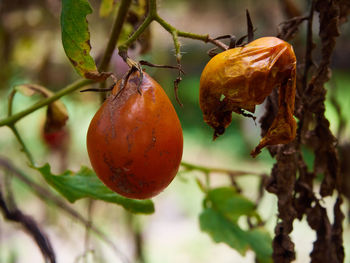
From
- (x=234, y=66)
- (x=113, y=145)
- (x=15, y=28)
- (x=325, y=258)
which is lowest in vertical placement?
(x=325, y=258)

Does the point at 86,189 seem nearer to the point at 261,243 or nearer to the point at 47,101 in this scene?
the point at 47,101

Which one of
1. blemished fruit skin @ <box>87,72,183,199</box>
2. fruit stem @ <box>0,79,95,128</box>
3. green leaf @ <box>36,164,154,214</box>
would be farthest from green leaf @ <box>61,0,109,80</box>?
green leaf @ <box>36,164,154,214</box>

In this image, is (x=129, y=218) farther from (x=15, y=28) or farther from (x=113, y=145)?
(x=113, y=145)

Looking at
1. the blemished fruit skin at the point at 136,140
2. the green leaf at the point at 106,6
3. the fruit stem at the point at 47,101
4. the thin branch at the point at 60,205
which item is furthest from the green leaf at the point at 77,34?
the thin branch at the point at 60,205

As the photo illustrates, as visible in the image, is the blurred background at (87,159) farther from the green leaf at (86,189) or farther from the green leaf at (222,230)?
the green leaf at (86,189)

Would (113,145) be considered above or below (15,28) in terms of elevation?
below

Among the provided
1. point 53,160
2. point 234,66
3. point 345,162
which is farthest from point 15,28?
point 234,66

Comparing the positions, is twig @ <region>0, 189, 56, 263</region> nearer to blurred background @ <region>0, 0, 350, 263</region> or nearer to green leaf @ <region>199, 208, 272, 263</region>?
blurred background @ <region>0, 0, 350, 263</region>
